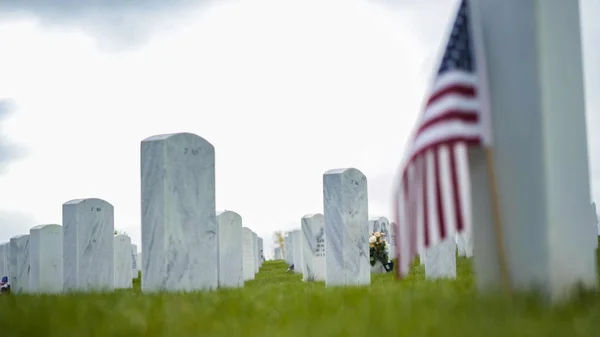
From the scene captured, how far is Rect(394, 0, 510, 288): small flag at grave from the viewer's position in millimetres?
5406

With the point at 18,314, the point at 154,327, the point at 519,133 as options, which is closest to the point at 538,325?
the point at 519,133

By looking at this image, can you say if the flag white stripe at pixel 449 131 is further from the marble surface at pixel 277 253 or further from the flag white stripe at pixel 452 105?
the marble surface at pixel 277 253

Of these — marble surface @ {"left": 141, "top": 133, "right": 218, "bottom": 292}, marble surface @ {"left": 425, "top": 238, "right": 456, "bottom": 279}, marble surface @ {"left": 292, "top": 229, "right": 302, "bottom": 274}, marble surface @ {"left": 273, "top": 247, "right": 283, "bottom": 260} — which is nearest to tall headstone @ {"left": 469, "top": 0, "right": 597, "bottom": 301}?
marble surface @ {"left": 141, "top": 133, "right": 218, "bottom": 292}

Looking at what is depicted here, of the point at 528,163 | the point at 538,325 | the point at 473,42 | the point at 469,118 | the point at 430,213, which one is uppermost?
the point at 473,42

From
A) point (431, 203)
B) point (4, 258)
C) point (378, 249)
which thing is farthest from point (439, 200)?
point (4, 258)

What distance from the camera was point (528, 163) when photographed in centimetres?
544

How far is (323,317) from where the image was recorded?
191 inches

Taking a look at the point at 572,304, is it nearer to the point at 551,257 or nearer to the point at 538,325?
the point at 551,257

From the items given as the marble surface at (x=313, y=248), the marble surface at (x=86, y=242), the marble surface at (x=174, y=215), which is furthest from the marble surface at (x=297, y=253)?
the marble surface at (x=174, y=215)

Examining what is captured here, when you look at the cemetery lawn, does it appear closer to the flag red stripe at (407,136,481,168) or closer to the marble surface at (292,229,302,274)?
the flag red stripe at (407,136,481,168)

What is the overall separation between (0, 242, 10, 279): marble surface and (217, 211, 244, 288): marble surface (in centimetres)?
841

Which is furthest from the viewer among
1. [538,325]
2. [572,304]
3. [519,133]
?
[519,133]

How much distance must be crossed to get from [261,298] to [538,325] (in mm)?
2925

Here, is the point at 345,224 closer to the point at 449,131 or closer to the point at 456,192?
the point at 456,192
